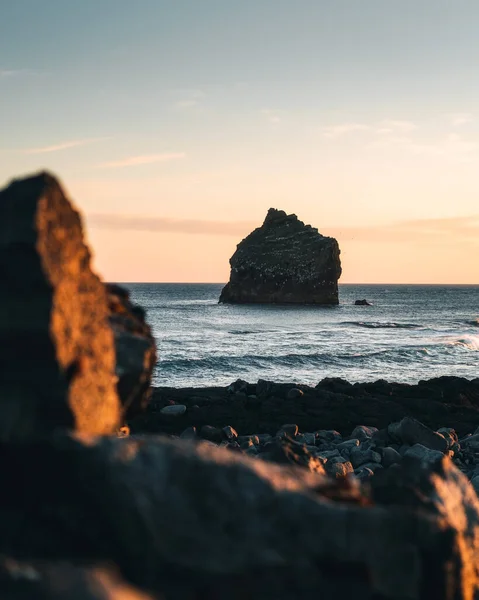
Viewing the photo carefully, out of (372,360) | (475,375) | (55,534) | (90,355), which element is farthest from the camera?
(372,360)

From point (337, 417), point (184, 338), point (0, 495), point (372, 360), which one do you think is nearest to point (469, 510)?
point (0, 495)

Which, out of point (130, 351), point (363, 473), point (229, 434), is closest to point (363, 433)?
point (229, 434)

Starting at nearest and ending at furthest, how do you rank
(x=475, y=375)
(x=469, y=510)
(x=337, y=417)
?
1. (x=469, y=510)
2. (x=337, y=417)
3. (x=475, y=375)

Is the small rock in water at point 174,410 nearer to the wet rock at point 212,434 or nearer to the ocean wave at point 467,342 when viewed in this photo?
the wet rock at point 212,434

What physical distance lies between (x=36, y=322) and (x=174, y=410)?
15.8 m

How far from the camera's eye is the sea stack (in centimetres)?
12275

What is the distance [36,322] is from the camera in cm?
435

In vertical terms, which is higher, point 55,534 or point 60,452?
point 60,452

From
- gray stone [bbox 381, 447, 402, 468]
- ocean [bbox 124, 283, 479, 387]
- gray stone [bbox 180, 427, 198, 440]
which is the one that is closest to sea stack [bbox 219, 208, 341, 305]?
ocean [bbox 124, 283, 479, 387]

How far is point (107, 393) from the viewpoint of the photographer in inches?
196

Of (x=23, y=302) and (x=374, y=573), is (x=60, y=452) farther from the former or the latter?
(x=374, y=573)

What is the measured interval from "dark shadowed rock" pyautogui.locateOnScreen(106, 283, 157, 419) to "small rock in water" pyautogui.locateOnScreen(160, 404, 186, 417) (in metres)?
14.0

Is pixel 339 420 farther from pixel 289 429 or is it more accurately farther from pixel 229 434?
pixel 229 434

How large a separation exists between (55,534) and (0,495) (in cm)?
49
